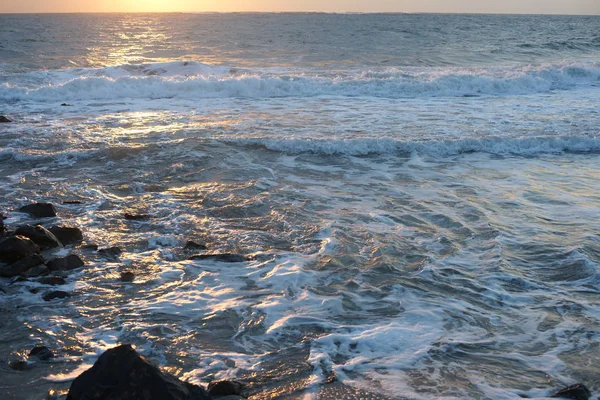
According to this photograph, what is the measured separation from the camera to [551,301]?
5.07 m

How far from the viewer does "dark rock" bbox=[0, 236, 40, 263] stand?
557 centimetres

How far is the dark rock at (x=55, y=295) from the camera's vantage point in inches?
195

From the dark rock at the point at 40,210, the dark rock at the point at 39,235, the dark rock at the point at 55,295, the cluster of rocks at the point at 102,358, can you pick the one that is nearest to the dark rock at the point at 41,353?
the cluster of rocks at the point at 102,358

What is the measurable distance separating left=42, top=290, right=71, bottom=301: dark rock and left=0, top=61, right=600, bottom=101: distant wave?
14314 mm

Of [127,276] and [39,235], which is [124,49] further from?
[127,276]

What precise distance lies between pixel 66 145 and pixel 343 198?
6202mm

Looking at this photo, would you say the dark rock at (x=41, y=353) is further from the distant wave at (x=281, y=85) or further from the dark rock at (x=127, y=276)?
the distant wave at (x=281, y=85)

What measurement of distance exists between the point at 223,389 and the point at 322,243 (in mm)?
2960

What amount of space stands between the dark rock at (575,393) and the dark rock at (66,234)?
5107 mm

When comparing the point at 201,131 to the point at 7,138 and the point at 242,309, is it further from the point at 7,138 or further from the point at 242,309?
the point at 242,309

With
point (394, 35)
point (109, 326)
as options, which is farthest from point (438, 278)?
point (394, 35)

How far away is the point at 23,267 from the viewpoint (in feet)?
17.9

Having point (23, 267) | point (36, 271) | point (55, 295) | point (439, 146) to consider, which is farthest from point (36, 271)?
point (439, 146)

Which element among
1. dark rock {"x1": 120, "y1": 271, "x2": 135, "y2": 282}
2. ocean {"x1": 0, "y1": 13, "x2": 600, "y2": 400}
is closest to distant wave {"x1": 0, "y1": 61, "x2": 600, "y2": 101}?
ocean {"x1": 0, "y1": 13, "x2": 600, "y2": 400}
